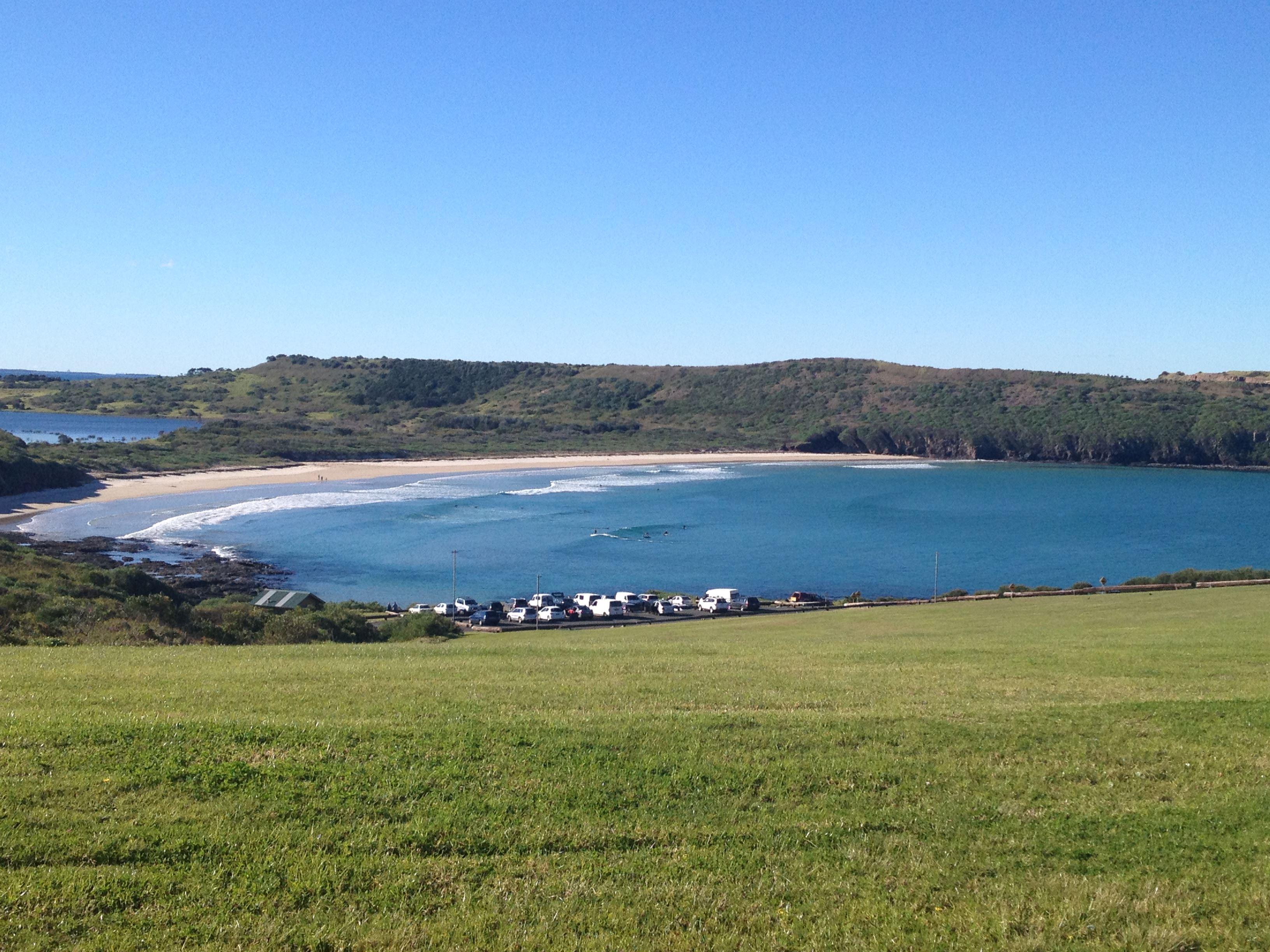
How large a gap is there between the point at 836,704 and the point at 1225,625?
15.4m

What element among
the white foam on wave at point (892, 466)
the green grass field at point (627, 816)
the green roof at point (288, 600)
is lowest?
the green roof at point (288, 600)

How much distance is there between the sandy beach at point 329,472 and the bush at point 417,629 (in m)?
43.6

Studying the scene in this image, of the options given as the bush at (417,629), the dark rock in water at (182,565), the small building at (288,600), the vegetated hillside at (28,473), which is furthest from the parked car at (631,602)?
the vegetated hillside at (28,473)

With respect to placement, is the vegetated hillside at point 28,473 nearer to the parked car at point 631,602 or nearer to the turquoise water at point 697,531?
the turquoise water at point 697,531

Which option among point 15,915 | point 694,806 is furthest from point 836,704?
point 15,915

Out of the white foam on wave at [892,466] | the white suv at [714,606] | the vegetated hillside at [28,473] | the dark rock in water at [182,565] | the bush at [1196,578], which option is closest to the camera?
the bush at [1196,578]

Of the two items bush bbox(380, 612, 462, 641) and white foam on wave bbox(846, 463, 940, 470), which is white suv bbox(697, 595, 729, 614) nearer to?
bush bbox(380, 612, 462, 641)

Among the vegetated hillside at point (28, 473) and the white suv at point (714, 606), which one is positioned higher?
the vegetated hillside at point (28, 473)

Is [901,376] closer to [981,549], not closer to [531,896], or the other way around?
[981,549]

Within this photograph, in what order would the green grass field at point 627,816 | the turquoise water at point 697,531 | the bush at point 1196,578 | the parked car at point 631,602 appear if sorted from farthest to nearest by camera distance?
1. the turquoise water at point 697,531
2. the parked car at point 631,602
3. the bush at point 1196,578
4. the green grass field at point 627,816

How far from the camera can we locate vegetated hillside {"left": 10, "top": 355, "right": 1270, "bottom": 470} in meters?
139

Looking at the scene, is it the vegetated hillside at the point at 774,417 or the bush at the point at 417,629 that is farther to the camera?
the vegetated hillside at the point at 774,417

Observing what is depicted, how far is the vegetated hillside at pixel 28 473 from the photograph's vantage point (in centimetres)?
7825

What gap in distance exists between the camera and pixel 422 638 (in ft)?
101
